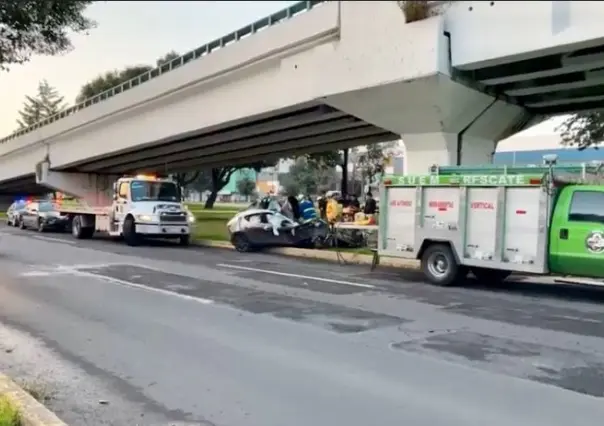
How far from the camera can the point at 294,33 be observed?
19.7m

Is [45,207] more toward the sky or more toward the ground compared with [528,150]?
more toward the ground

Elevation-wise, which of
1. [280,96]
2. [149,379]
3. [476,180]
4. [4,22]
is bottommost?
[149,379]

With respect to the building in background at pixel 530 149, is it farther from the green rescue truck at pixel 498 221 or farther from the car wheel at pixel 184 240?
the green rescue truck at pixel 498 221

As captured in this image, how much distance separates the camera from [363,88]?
1798 cm

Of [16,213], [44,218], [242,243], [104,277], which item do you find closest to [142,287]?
[104,277]

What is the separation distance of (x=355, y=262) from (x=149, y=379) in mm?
12090

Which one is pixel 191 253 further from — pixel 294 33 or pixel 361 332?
pixel 361 332

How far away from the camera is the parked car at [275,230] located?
20.8 m

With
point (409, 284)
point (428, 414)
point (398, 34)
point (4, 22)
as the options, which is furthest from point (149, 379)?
point (398, 34)

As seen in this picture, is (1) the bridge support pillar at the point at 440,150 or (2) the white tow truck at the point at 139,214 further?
(2) the white tow truck at the point at 139,214

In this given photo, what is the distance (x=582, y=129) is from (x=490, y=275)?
17925 mm

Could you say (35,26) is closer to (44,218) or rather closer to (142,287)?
(142,287)

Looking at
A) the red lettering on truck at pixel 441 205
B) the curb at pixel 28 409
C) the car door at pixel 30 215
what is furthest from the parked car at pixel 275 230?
the car door at pixel 30 215

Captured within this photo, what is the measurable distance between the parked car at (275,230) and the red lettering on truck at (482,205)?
28.4 ft
